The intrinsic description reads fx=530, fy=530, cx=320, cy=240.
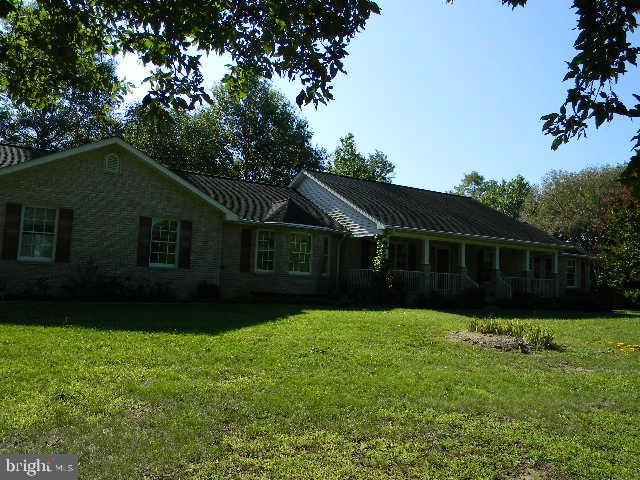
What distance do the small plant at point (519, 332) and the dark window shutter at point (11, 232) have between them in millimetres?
12839

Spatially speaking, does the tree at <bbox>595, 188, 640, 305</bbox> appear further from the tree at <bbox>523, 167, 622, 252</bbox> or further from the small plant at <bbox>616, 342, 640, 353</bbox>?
the tree at <bbox>523, 167, 622, 252</bbox>

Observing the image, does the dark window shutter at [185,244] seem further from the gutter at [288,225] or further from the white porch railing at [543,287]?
the white porch railing at [543,287]

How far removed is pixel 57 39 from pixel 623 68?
20.3ft

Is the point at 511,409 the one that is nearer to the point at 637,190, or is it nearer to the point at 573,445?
the point at 573,445

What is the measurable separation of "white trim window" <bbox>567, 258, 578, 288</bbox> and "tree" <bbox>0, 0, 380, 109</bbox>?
27.9 metres

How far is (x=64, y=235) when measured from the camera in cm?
1605

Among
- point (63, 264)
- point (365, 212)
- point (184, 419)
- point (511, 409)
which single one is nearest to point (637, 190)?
point (511, 409)

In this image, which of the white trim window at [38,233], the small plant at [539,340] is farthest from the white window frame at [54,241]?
the small plant at [539,340]

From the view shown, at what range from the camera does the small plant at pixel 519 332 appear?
1099 cm

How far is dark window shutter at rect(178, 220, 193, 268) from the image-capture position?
18.0 m

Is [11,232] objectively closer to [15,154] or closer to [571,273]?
[15,154]

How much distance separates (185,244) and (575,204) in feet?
117

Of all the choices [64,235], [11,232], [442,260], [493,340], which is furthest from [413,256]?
[11,232]

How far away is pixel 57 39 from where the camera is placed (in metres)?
6.52
